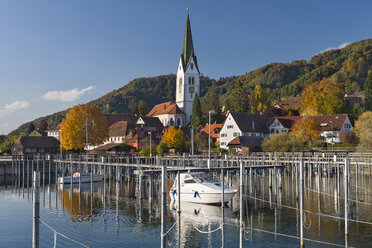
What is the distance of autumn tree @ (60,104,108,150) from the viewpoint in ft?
255

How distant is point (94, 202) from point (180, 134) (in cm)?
5189

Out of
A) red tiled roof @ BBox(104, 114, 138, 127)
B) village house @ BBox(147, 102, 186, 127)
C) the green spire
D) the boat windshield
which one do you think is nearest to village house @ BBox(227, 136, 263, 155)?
the boat windshield

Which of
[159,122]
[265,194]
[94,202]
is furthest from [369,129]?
[159,122]

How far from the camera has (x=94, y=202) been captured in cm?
3841

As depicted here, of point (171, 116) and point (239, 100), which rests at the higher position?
point (239, 100)

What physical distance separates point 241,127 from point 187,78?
6742cm

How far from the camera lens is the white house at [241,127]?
86812 millimetres

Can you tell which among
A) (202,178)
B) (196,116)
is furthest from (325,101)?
(202,178)

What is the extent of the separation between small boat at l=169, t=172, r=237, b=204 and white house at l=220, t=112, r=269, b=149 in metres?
51.6

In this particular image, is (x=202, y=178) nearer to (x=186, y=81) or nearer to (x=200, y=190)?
(x=200, y=190)

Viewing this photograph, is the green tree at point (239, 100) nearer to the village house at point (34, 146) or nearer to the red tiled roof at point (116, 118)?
the red tiled roof at point (116, 118)

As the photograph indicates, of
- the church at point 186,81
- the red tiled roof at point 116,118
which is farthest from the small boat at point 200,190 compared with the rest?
the church at point 186,81

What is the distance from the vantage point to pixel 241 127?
8656 centimetres

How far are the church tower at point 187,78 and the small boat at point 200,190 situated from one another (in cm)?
11043
